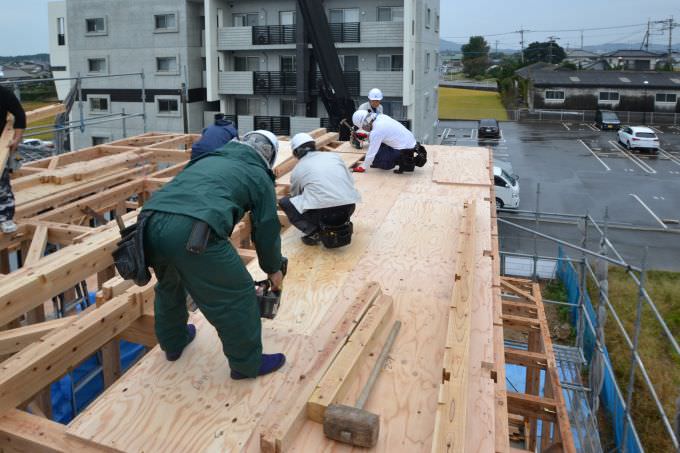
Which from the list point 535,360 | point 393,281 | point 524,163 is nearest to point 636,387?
point 535,360

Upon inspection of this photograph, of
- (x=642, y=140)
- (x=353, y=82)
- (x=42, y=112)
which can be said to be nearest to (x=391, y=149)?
(x=42, y=112)

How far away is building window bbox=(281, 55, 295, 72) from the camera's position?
26.4 m

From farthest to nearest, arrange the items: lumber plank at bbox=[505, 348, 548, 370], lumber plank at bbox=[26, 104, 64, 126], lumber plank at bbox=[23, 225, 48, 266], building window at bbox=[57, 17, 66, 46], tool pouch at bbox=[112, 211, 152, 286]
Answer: building window at bbox=[57, 17, 66, 46] → lumber plank at bbox=[26, 104, 64, 126] → lumber plank at bbox=[505, 348, 548, 370] → lumber plank at bbox=[23, 225, 48, 266] → tool pouch at bbox=[112, 211, 152, 286]

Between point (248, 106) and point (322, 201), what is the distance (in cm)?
2365

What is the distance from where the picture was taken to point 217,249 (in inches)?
118

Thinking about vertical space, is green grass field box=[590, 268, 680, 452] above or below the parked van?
below

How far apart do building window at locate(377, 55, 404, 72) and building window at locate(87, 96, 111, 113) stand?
13883mm

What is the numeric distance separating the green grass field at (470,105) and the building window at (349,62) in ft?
74.9

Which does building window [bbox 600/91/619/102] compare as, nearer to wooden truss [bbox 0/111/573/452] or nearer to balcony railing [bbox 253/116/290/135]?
balcony railing [bbox 253/116/290/135]

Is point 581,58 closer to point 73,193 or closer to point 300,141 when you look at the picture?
point 300,141

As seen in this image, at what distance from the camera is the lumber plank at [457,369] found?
2.72m

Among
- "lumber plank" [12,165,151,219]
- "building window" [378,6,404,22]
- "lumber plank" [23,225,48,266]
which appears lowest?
"lumber plank" [23,225,48,266]

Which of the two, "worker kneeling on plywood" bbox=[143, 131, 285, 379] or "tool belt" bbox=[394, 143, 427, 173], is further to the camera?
"tool belt" bbox=[394, 143, 427, 173]

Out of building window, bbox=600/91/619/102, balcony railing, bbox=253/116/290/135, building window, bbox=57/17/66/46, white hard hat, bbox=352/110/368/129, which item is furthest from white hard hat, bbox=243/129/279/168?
building window, bbox=600/91/619/102
